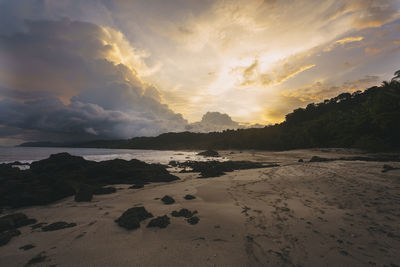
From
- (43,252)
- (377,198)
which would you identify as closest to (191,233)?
(43,252)

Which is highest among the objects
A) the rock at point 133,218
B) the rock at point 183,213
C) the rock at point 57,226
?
the rock at point 133,218

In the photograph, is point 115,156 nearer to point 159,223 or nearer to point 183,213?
point 183,213

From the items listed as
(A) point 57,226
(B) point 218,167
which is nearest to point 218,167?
(B) point 218,167

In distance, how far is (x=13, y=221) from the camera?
16.4ft

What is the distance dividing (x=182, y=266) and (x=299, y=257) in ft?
7.32

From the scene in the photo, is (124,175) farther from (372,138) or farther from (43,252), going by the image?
(372,138)

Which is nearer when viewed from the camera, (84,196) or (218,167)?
(84,196)

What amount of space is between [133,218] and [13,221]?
12.4 ft

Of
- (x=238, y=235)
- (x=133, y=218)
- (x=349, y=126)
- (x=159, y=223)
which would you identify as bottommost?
(x=238, y=235)

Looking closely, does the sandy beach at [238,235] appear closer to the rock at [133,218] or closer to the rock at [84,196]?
the rock at [133,218]

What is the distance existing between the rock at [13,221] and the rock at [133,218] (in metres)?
2.94

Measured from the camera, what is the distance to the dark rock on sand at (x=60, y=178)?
7.80 metres

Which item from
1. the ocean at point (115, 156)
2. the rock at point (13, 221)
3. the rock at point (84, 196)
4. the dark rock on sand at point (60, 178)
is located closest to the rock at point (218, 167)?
the dark rock on sand at point (60, 178)

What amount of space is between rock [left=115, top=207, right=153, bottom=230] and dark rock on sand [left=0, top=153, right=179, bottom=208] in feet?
18.7
